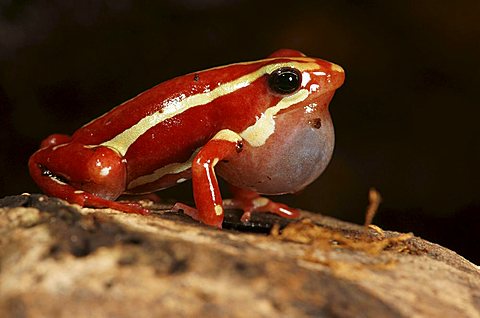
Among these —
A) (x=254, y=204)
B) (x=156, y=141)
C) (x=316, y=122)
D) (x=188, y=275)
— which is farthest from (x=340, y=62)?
(x=188, y=275)

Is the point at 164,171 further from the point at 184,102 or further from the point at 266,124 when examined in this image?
the point at 266,124

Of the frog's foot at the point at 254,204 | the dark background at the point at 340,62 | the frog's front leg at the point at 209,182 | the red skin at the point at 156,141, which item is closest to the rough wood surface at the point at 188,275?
the frog's front leg at the point at 209,182

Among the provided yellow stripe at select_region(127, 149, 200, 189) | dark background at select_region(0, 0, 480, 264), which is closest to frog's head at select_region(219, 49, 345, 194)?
yellow stripe at select_region(127, 149, 200, 189)

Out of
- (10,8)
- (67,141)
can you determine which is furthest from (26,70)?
(67,141)

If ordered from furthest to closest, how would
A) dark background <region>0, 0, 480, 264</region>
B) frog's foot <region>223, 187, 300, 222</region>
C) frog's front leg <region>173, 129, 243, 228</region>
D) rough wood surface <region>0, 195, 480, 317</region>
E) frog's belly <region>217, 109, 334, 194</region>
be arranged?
dark background <region>0, 0, 480, 264</region> → frog's foot <region>223, 187, 300, 222</region> → frog's belly <region>217, 109, 334, 194</region> → frog's front leg <region>173, 129, 243, 228</region> → rough wood surface <region>0, 195, 480, 317</region>

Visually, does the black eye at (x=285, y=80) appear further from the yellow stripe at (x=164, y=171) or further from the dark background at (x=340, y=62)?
the dark background at (x=340, y=62)

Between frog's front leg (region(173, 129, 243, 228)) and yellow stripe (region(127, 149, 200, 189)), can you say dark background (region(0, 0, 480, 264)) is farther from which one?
frog's front leg (region(173, 129, 243, 228))
